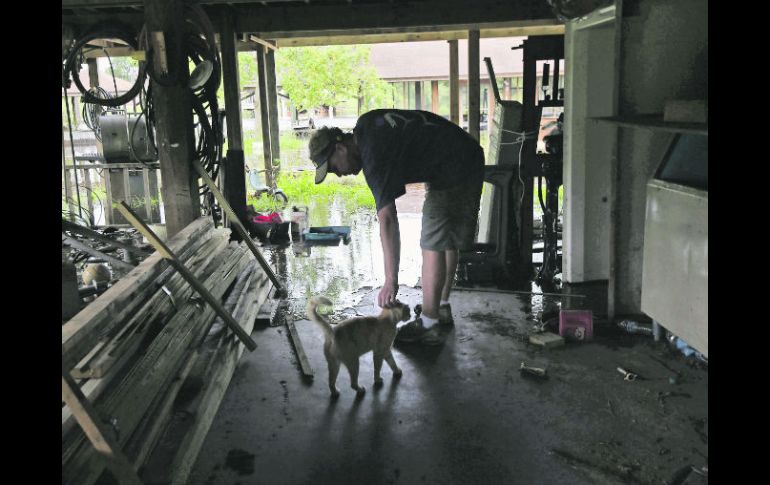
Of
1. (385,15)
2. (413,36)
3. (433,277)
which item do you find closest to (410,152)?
(433,277)

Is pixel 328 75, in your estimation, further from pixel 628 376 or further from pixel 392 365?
pixel 628 376

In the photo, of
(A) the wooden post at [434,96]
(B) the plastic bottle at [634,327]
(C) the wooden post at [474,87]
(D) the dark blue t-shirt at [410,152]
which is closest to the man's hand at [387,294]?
(D) the dark blue t-shirt at [410,152]

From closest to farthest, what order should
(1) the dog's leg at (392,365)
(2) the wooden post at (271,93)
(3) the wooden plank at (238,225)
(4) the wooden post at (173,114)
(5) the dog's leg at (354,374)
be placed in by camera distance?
(5) the dog's leg at (354,374) → (1) the dog's leg at (392,365) → (4) the wooden post at (173,114) → (3) the wooden plank at (238,225) → (2) the wooden post at (271,93)

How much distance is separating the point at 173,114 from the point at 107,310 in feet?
8.91

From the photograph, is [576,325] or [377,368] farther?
[576,325]

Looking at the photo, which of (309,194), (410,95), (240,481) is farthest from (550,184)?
(410,95)

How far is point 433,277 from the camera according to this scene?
493 centimetres

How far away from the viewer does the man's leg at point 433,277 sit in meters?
4.92

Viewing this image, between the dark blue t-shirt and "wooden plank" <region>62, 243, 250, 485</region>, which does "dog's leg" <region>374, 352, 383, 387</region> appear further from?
"wooden plank" <region>62, 243, 250, 485</region>

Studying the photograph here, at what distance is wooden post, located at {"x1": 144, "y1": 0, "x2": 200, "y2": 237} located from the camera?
5.13 m

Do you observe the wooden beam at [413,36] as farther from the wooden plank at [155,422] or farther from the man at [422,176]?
the wooden plank at [155,422]

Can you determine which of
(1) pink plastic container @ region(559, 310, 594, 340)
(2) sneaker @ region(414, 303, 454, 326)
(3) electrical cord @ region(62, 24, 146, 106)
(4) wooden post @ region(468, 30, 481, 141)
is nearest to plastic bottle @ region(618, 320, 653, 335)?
(1) pink plastic container @ region(559, 310, 594, 340)

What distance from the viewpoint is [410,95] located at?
24.0 metres

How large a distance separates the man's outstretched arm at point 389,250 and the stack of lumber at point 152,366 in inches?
45.0
